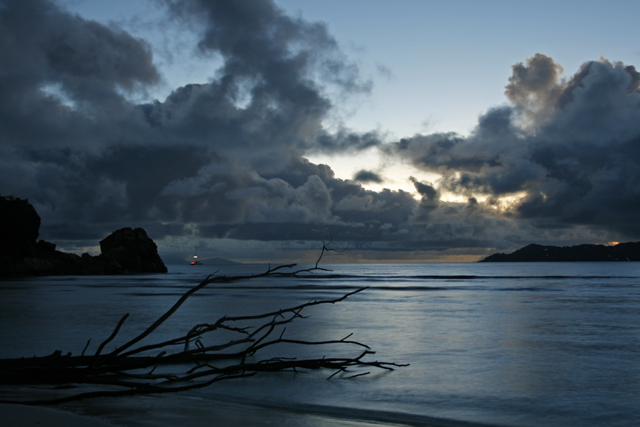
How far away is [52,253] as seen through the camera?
87938 millimetres

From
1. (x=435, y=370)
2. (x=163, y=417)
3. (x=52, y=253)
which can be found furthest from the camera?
(x=52, y=253)

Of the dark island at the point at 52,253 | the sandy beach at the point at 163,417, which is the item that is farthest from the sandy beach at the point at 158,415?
the dark island at the point at 52,253

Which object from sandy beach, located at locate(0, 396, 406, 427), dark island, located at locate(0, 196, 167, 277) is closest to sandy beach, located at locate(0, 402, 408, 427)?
sandy beach, located at locate(0, 396, 406, 427)

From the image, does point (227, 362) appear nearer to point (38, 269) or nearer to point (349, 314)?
point (349, 314)

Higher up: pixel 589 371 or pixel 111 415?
pixel 111 415

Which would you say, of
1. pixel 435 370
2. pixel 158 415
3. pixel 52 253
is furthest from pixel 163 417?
pixel 52 253

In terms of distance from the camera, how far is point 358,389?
8031 millimetres

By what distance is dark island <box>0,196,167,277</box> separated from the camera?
69.1m

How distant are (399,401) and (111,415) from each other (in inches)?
176

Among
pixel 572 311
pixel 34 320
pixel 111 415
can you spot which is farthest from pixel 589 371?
pixel 34 320

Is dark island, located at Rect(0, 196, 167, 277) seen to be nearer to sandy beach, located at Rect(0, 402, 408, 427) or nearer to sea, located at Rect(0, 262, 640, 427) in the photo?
sea, located at Rect(0, 262, 640, 427)

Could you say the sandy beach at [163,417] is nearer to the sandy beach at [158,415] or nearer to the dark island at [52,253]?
the sandy beach at [158,415]

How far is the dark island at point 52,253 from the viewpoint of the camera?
69.1 m

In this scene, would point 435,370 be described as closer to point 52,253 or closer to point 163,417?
point 163,417
